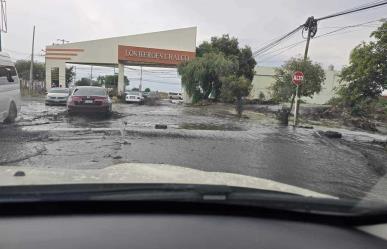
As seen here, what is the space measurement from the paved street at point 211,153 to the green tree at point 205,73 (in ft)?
86.4

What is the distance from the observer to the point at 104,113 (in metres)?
20.5

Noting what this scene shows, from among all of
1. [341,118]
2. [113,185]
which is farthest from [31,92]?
[113,185]

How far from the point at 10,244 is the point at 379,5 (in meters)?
18.9

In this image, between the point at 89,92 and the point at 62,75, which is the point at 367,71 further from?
the point at 62,75

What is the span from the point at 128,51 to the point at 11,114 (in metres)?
33.4

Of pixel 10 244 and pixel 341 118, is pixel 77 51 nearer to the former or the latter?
pixel 341 118

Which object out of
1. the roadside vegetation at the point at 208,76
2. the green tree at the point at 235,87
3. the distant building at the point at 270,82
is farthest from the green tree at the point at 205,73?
the distant building at the point at 270,82

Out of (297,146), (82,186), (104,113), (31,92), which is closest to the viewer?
(82,186)

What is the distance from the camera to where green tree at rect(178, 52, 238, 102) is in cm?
4178

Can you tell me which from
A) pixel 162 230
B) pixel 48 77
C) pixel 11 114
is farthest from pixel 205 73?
pixel 162 230

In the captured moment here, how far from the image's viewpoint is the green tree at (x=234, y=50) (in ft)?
173

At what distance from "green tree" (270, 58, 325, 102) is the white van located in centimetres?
1438

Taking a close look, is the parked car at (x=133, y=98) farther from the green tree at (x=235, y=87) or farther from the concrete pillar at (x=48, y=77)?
the concrete pillar at (x=48, y=77)

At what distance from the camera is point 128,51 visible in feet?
159
